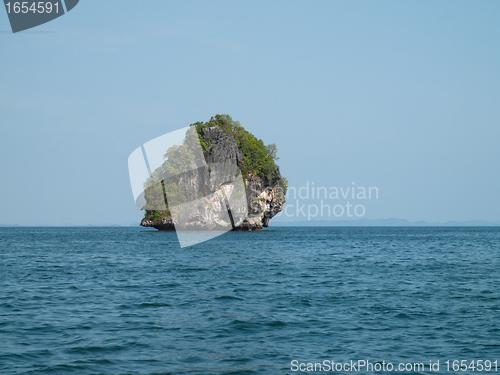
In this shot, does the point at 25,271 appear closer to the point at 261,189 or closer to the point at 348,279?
the point at 348,279

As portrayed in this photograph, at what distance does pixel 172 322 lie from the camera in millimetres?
11938

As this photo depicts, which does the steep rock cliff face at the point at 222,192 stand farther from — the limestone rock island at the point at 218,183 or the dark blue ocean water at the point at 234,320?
the dark blue ocean water at the point at 234,320

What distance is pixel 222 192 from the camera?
78062 millimetres

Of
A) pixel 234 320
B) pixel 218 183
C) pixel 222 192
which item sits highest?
pixel 218 183

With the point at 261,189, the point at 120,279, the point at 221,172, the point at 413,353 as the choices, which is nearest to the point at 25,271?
the point at 120,279

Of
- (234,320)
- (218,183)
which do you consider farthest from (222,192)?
(234,320)

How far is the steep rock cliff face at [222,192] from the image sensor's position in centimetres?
7719

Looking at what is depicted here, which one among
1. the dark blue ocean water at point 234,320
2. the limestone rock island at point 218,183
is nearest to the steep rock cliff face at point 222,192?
the limestone rock island at point 218,183

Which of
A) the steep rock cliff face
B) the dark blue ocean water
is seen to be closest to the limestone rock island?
the steep rock cliff face

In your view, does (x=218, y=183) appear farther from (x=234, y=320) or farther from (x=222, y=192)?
(x=234, y=320)

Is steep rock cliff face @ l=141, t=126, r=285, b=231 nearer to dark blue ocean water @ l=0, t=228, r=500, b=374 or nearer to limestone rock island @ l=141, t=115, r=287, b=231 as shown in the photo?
limestone rock island @ l=141, t=115, r=287, b=231

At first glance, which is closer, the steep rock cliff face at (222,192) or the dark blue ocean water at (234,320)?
the dark blue ocean water at (234,320)

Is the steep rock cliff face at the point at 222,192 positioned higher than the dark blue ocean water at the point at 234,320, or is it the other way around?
the steep rock cliff face at the point at 222,192

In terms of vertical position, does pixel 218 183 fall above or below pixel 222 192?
above
